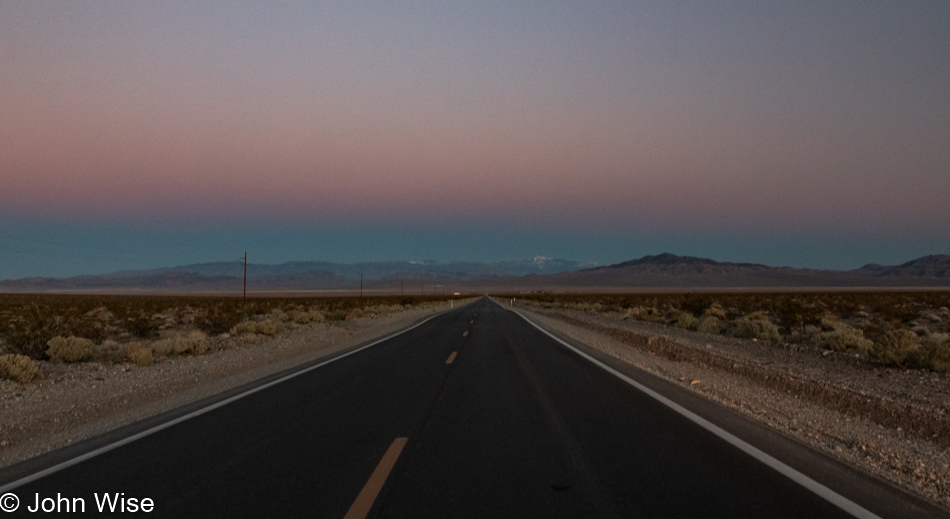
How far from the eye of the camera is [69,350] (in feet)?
45.2

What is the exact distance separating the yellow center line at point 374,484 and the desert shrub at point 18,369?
9171 mm

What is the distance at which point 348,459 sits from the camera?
225 inches

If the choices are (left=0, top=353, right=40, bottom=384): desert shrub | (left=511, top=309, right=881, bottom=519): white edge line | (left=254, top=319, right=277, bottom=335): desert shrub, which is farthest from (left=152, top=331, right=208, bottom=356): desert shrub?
(left=511, top=309, right=881, bottom=519): white edge line

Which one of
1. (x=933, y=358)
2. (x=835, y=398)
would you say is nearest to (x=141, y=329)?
(x=835, y=398)

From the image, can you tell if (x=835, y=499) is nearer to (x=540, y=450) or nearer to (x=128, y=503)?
(x=540, y=450)

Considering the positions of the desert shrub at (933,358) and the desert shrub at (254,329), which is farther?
the desert shrub at (254,329)

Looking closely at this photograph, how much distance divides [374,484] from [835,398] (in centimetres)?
822

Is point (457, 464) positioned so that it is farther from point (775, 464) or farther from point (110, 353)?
point (110, 353)

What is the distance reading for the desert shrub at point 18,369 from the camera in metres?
11.0

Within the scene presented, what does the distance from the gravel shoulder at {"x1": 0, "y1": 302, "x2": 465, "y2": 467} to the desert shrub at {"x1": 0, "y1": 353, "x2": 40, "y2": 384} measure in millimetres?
169

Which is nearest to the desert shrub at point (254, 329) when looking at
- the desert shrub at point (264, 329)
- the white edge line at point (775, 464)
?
the desert shrub at point (264, 329)

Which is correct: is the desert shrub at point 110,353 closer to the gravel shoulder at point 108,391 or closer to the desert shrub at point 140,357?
the desert shrub at point 140,357

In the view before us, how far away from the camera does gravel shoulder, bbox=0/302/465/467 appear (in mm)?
7156

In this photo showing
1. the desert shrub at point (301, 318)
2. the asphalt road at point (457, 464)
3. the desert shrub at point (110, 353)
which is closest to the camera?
the asphalt road at point (457, 464)
